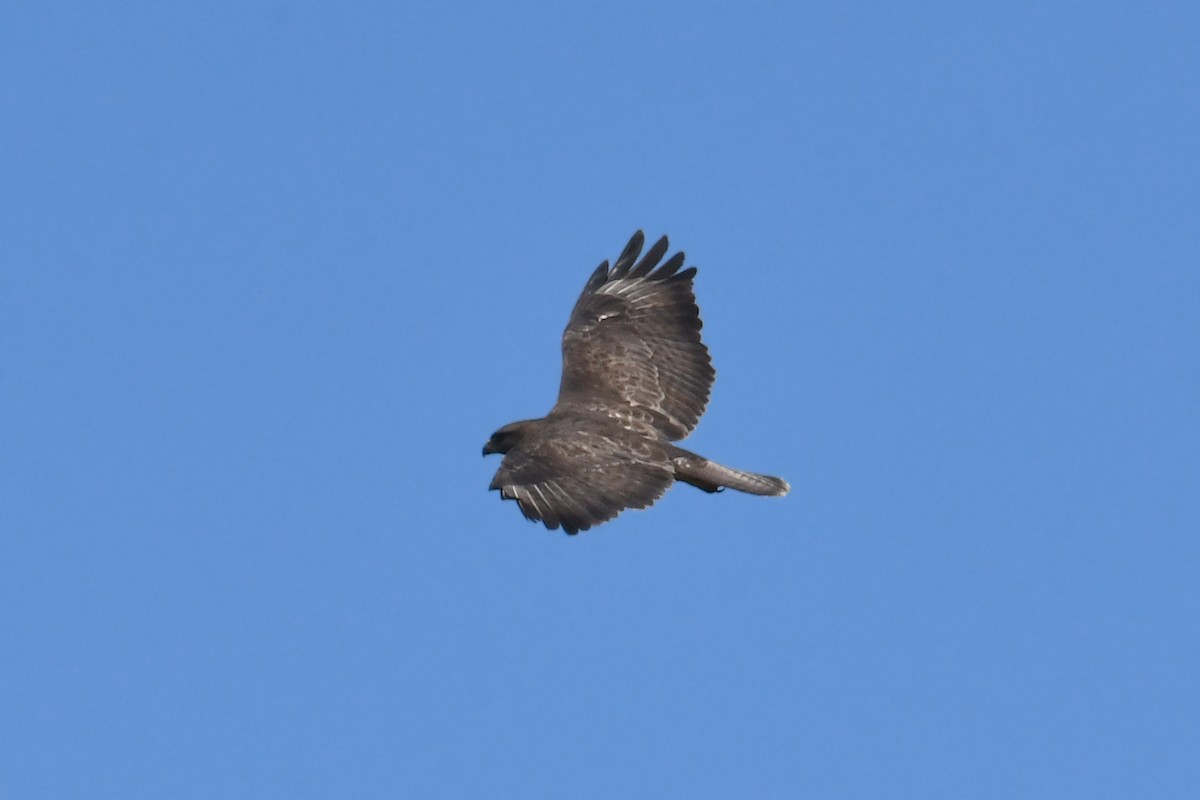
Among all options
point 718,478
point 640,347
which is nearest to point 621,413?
point 640,347

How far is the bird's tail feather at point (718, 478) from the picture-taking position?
17875 mm

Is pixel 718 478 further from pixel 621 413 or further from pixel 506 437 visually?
pixel 506 437

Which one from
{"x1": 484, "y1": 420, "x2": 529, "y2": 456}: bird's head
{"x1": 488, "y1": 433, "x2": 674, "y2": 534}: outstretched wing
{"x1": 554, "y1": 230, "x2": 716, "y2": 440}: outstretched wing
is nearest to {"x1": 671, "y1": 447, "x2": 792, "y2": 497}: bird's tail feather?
{"x1": 488, "y1": 433, "x2": 674, "y2": 534}: outstretched wing

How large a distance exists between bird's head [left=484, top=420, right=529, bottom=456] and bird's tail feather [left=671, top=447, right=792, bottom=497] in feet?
5.18

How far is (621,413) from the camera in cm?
1869

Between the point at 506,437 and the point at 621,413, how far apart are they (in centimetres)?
121

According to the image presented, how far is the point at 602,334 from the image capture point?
1986 centimetres

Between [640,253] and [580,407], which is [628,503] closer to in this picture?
[580,407]

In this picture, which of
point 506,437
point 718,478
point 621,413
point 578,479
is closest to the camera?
point 578,479

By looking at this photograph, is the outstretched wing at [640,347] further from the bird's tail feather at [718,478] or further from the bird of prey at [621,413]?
the bird's tail feather at [718,478]

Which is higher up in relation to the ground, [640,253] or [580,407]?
Answer: [640,253]

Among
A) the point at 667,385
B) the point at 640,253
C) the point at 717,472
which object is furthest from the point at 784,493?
the point at 640,253

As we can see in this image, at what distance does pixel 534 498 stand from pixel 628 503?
858mm

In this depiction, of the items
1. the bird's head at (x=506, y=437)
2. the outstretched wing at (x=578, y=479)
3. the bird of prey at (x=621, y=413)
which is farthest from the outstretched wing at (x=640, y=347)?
the outstretched wing at (x=578, y=479)
